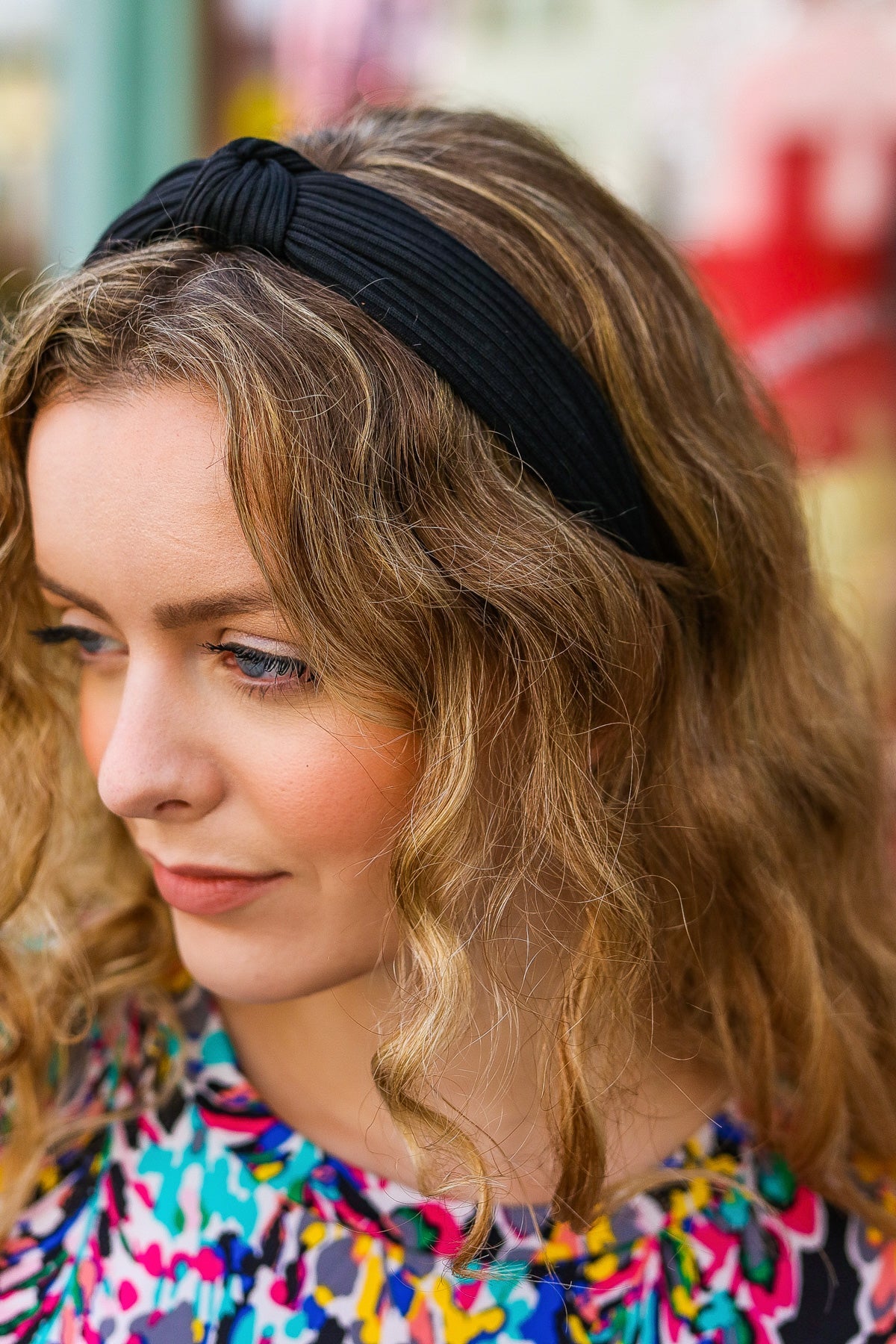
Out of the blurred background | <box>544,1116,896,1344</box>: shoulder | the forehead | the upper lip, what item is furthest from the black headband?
the blurred background

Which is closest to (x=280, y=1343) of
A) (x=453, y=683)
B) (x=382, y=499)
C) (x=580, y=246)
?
(x=453, y=683)

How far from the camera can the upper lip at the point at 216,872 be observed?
39.9 inches

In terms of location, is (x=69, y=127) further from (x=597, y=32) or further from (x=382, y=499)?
(x=382, y=499)

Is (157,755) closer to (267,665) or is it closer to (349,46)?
(267,665)

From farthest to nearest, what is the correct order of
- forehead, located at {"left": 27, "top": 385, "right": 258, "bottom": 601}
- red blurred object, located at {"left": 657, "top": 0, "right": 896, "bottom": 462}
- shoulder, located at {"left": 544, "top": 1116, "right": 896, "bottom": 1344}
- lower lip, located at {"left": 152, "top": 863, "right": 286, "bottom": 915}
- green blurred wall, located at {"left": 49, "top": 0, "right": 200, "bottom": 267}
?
→ 1. green blurred wall, located at {"left": 49, "top": 0, "right": 200, "bottom": 267}
2. red blurred object, located at {"left": 657, "top": 0, "right": 896, "bottom": 462}
3. shoulder, located at {"left": 544, "top": 1116, "right": 896, "bottom": 1344}
4. lower lip, located at {"left": 152, "top": 863, "right": 286, "bottom": 915}
5. forehead, located at {"left": 27, "top": 385, "right": 258, "bottom": 601}

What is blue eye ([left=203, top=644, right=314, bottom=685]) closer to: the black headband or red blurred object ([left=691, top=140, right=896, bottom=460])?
the black headband

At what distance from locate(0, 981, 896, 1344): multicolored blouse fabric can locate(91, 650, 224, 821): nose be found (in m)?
0.39

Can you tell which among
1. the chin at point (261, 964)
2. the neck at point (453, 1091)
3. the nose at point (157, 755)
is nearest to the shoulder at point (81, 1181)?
the neck at point (453, 1091)

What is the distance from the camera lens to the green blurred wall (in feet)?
8.04

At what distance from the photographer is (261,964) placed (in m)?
1.04

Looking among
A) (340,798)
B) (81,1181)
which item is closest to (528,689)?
(340,798)

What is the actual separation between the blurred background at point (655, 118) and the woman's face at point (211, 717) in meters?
1.50

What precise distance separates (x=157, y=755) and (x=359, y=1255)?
0.53 m

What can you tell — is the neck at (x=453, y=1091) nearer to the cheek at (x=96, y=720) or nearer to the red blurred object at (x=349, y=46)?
the cheek at (x=96, y=720)
